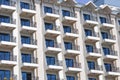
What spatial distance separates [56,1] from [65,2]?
1478 millimetres

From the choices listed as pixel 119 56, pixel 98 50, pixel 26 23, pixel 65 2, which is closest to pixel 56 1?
pixel 65 2

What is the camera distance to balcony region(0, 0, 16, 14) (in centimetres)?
4141

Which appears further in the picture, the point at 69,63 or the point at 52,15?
the point at 52,15

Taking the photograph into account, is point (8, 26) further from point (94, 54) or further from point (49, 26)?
point (94, 54)

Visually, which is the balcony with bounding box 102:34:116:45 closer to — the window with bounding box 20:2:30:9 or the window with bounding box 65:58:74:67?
the window with bounding box 65:58:74:67

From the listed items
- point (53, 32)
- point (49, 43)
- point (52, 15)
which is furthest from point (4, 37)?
point (52, 15)

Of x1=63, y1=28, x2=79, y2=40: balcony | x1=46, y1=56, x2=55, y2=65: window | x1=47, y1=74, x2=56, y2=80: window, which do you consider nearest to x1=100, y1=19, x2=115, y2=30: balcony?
x1=63, y1=28, x2=79, y2=40: balcony

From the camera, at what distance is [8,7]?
137 ft

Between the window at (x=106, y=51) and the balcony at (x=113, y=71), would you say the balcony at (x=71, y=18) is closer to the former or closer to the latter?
the window at (x=106, y=51)

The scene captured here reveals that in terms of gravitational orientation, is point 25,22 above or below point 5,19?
below

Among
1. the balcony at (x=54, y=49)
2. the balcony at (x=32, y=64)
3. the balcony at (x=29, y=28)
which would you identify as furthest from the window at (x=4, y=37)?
the balcony at (x=54, y=49)

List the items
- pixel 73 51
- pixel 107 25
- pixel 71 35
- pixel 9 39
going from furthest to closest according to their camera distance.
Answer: pixel 107 25, pixel 71 35, pixel 73 51, pixel 9 39

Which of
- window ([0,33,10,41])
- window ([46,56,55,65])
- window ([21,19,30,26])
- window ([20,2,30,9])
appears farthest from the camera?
window ([20,2,30,9])

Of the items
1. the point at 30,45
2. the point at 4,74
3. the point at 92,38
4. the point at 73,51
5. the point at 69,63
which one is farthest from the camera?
the point at 92,38
